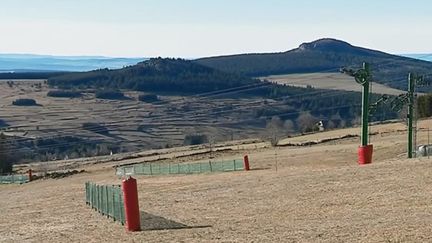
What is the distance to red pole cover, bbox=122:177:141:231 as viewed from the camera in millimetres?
19859

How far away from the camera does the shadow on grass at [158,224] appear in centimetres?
2023

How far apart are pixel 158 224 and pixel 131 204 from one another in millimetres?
1464

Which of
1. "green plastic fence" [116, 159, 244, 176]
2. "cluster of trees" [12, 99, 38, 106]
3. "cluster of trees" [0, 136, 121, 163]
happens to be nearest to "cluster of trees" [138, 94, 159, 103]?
"cluster of trees" [12, 99, 38, 106]

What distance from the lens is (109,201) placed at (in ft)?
79.8

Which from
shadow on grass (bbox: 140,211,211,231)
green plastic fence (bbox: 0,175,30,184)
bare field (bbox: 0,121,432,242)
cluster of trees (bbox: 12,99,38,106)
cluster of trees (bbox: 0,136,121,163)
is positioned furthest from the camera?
cluster of trees (bbox: 12,99,38,106)

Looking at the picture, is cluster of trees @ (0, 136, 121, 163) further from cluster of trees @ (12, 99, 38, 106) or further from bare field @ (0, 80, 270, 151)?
cluster of trees @ (12, 99, 38, 106)

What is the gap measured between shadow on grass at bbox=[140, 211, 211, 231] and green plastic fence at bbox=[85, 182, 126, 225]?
0.66 meters

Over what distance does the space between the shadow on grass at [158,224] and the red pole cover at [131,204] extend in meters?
0.25

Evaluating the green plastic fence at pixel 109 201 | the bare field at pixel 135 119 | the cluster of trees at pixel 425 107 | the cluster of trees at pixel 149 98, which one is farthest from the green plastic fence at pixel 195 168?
the cluster of trees at pixel 149 98

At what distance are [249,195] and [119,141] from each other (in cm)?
11668

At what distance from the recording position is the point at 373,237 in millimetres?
15414

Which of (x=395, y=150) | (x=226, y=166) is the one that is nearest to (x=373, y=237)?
(x=226, y=166)

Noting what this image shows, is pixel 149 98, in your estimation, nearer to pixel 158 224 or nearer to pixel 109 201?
pixel 109 201

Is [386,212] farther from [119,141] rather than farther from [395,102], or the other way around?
[119,141]
